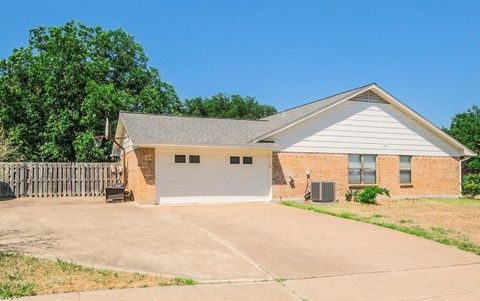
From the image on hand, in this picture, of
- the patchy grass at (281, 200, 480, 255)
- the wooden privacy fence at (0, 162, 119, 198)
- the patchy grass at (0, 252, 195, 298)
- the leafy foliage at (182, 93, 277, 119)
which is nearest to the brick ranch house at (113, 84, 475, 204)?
the wooden privacy fence at (0, 162, 119, 198)

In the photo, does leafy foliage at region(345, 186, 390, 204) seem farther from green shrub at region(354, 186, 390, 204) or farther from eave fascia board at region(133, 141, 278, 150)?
eave fascia board at region(133, 141, 278, 150)

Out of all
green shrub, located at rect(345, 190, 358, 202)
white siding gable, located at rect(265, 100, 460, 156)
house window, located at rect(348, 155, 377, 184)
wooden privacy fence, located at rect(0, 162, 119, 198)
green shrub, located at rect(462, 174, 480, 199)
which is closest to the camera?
white siding gable, located at rect(265, 100, 460, 156)

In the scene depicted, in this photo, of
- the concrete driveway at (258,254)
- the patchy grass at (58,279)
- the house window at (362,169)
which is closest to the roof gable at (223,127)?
the house window at (362,169)

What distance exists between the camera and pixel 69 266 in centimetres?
710

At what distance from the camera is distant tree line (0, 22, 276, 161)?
29.2 m

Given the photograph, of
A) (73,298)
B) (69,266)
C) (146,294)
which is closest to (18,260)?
(69,266)

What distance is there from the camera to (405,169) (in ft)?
73.0

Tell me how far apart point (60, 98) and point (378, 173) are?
22307 mm

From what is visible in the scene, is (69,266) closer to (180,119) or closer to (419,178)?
(180,119)

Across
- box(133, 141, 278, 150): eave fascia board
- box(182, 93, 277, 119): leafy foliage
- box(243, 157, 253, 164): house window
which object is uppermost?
box(182, 93, 277, 119): leafy foliage

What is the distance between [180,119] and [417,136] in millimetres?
12370

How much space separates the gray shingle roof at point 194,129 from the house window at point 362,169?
10.5 feet

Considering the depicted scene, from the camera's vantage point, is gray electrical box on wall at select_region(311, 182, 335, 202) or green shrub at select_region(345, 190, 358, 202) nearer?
gray electrical box on wall at select_region(311, 182, 335, 202)

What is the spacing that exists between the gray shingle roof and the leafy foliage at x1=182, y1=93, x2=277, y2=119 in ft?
102
